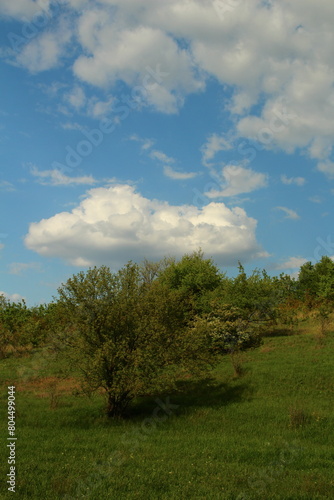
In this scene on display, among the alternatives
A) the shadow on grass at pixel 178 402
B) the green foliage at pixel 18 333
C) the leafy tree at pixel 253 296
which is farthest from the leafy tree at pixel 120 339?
→ the green foliage at pixel 18 333

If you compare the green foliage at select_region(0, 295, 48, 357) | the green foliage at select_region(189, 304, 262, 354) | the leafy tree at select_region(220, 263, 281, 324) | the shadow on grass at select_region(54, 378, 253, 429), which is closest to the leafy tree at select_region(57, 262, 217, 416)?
the shadow on grass at select_region(54, 378, 253, 429)

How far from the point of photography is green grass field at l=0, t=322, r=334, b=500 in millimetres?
10133

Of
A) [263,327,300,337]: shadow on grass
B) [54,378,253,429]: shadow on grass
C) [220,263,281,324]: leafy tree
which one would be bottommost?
[54,378,253,429]: shadow on grass

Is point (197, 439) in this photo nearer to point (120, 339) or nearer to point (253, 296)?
point (120, 339)

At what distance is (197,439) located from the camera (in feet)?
51.3

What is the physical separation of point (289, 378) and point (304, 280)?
76715mm

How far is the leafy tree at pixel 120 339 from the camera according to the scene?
20.0 metres

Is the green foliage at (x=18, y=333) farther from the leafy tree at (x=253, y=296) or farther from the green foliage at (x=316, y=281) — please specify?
the green foliage at (x=316, y=281)

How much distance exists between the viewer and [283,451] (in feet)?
44.7

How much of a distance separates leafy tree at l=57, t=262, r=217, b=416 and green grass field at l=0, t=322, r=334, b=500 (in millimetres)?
2085

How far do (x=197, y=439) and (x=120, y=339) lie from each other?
7.21 metres

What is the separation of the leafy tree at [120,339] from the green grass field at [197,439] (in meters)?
2.09

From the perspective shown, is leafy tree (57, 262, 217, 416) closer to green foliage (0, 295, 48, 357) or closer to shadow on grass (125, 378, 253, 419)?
shadow on grass (125, 378, 253, 419)

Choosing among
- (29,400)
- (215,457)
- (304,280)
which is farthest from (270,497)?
(304,280)
